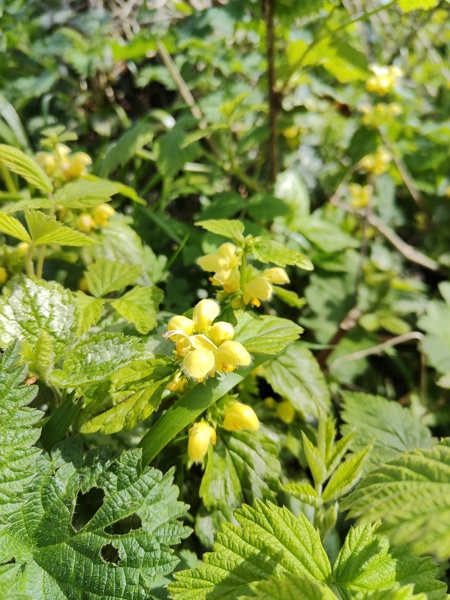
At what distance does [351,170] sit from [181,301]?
1087 mm

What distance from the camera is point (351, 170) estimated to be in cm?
206

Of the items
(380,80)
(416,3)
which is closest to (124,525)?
(416,3)

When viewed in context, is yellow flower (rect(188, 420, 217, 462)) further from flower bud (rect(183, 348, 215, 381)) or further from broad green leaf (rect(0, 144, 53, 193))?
broad green leaf (rect(0, 144, 53, 193))

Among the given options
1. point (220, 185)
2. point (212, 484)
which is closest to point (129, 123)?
point (220, 185)

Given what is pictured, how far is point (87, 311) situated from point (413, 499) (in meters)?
0.68

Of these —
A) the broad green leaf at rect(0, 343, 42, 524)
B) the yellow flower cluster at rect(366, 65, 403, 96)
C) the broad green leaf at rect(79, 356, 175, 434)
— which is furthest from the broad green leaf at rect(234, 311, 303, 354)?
the yellow flower cluster at rect(366, 65, 403, 96)

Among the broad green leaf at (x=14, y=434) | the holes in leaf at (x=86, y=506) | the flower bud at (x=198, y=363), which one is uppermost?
the flower bud at (x=198, y=363)

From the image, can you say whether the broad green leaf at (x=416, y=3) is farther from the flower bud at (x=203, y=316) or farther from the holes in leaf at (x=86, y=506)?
the holes in leaf at (x=86, y=506)

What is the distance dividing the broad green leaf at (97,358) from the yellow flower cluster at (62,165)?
24.6 inches

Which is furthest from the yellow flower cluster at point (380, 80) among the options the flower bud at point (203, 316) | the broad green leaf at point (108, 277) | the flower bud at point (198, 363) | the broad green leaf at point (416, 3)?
the flower bud at point (198, 363)

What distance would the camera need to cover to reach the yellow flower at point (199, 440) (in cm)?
84

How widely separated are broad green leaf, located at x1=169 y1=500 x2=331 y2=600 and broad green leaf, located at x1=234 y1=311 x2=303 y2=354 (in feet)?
0.89

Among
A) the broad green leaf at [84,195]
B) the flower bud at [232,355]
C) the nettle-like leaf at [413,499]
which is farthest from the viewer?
the broad green leaf at [84,195]

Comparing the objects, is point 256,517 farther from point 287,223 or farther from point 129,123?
point 129,123
